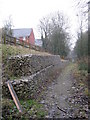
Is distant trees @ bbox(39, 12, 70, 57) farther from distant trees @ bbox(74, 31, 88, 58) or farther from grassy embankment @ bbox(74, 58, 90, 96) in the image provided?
distant trees @ bbox(74, 31, 88, 58)

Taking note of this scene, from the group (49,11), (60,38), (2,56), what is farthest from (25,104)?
(49,11)

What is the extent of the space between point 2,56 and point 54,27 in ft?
74.1

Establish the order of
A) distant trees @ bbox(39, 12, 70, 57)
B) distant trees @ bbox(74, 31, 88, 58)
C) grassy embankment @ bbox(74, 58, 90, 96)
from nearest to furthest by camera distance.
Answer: grassy embankment @ bbox(74, 58, 90, 96)
distant trees @ bbox(74, 31, 88, 58)
distant trees @ bbox(39, 12, 70, 57)

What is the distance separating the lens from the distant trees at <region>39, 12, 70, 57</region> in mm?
28828

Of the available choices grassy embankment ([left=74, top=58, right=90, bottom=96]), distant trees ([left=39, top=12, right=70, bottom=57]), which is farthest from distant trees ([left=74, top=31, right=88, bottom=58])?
distant trees ([left=39, top=12, right=70, bottom=57])

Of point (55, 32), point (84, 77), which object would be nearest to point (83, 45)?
point (84, 77)

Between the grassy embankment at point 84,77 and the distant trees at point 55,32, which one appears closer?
the grassy embankment at point 84,77

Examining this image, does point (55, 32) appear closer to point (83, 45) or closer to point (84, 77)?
point (83, 45)

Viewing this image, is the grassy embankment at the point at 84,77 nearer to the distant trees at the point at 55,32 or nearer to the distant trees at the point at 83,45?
the distant trees at the point at 83,45

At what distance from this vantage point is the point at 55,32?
28.6 meters

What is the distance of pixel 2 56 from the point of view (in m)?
7.51

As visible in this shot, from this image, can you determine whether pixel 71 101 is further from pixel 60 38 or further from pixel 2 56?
pixel 60 38

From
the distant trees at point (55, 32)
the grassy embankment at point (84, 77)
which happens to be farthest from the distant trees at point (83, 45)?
the distant trees at point (55, 32)

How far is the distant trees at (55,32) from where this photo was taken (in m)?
28.8
